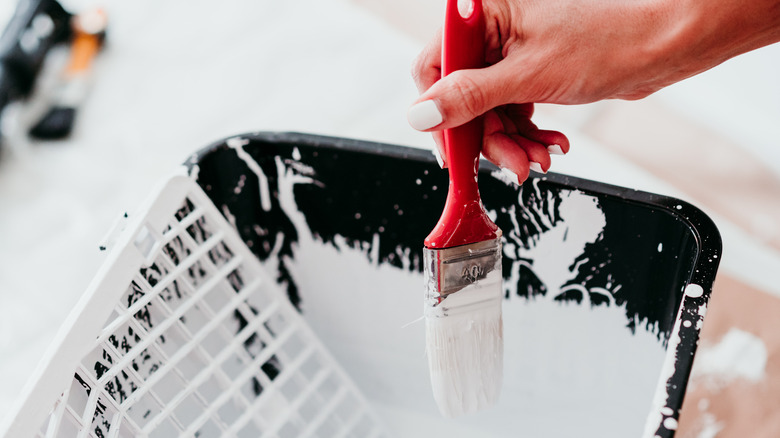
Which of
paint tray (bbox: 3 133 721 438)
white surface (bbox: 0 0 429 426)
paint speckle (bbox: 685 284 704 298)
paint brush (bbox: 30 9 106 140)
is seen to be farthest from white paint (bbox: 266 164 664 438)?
paint brush (bbox: 30 9 106 140)

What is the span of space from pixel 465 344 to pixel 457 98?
0.63 feet

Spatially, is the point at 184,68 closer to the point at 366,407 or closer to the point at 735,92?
the point at 366,407

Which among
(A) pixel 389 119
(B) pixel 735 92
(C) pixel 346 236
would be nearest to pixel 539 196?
A: (C) pixel 346 236

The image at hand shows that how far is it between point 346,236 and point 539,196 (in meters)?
0.20

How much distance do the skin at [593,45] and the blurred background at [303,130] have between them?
383 mm

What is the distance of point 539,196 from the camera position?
613mm

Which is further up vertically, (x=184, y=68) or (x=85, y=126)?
(x=184, y=68)

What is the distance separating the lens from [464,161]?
0.52 meters

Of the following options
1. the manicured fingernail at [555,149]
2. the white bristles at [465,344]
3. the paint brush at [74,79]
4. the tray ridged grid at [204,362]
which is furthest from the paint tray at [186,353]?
the paint brush at [74,79]

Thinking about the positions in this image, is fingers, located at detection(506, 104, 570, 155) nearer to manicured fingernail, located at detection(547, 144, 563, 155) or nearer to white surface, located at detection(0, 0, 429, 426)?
manicured fingernail, located at detection(547, 144, 563, 155)

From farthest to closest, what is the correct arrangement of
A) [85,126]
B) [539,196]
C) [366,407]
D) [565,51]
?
[85,126], [366,407], [539,196], [565,51]

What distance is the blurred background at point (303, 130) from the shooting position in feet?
2.68

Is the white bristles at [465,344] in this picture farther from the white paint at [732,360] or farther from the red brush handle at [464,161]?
the white paint at [732,360]

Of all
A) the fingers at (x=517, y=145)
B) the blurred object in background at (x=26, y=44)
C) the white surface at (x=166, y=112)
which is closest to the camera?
the fingers at (x=517, y=145)
